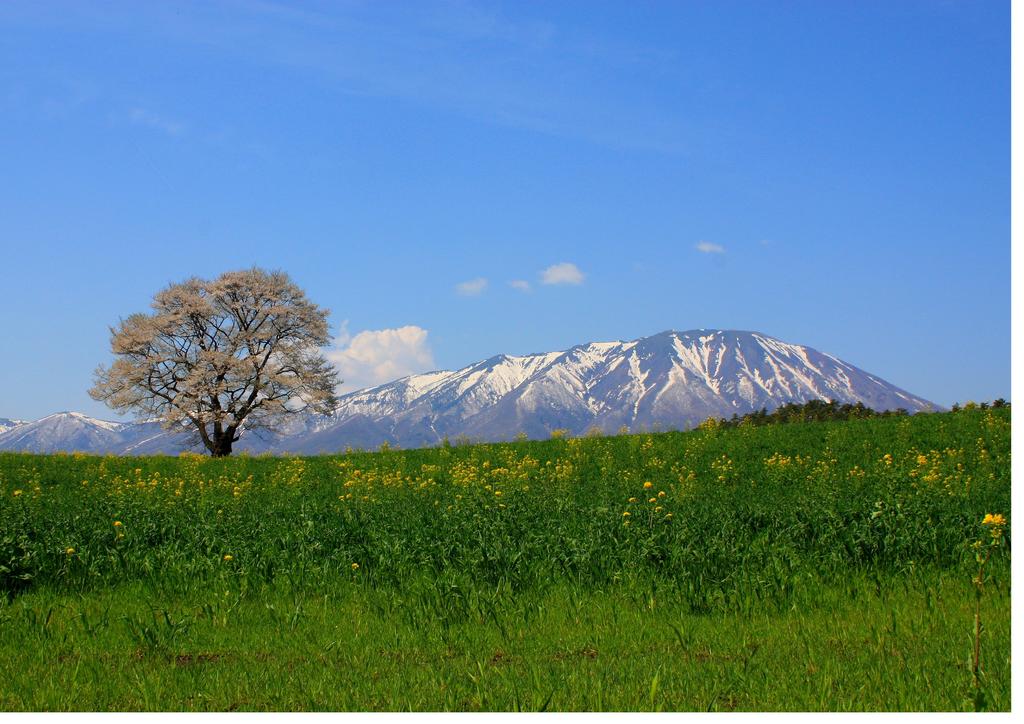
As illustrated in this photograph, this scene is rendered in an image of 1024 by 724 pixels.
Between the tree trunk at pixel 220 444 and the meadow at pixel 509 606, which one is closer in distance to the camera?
the meadow at pixel 509 606

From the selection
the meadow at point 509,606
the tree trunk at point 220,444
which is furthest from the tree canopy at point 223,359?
the meadow at point 509,606

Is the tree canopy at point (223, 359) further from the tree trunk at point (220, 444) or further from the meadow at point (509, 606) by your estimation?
the meadow at point (509, 606)

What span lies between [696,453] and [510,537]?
732 inches

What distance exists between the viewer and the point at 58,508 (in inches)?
592

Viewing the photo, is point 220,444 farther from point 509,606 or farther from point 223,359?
point 509,606

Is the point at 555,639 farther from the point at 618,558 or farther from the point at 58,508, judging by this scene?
the point at 58,508

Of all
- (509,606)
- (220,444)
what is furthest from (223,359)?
(509,606)

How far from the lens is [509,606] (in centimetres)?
841

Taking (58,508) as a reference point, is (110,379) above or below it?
above

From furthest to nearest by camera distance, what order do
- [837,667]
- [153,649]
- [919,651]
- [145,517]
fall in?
[145,517], [153,649], [919,651], [837,667]

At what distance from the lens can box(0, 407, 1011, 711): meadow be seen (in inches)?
227

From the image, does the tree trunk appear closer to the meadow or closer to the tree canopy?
the tree canopy

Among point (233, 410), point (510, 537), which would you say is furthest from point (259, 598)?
point (233, 410)

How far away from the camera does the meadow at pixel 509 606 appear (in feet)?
18.9
